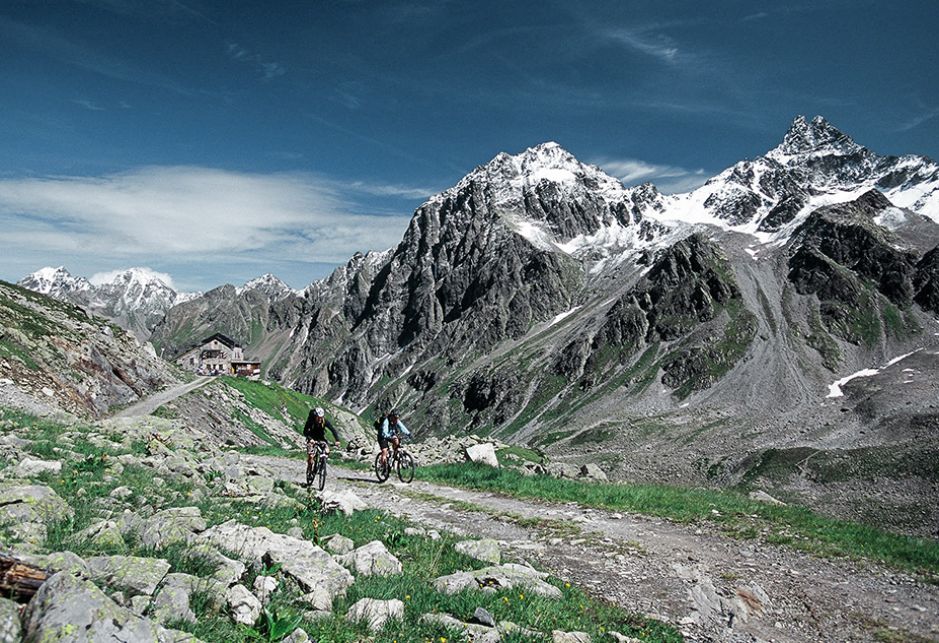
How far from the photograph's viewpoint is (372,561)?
10.3 metres

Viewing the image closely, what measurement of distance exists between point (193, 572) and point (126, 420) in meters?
24.0

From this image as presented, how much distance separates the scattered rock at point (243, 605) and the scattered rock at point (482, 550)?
6.25 m

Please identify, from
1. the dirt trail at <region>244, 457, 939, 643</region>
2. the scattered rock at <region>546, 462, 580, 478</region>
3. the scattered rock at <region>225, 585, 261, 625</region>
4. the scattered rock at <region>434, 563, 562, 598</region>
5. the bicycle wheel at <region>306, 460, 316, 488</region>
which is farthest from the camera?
the scattered rock at <region>546, 462, 580, 478</region>

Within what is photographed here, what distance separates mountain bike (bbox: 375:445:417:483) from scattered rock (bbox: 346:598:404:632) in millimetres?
18065

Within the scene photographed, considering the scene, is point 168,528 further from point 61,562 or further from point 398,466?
point 398,466

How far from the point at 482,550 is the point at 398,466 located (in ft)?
44.8

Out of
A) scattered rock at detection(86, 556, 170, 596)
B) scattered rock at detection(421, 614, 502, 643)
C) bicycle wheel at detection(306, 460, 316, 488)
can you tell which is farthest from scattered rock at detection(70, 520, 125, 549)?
bicycle wheel at detection(306, 460, 316, 488)

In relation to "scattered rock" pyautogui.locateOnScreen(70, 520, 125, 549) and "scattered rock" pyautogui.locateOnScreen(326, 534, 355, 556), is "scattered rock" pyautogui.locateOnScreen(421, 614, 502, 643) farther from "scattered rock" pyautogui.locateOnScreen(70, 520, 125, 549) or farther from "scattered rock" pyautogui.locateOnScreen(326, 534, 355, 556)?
"scattered rock" pyautogui.locateOnScreen(70, 520, 125, 549)

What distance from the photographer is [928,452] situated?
10506cm

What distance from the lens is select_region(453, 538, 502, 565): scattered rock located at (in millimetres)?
12462

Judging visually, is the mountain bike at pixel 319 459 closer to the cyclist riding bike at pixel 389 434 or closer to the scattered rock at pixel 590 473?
the cyclist riding bike at pixel 389 434

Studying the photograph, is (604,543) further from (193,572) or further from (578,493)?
(193,572)

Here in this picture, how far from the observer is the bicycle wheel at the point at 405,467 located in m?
26.0

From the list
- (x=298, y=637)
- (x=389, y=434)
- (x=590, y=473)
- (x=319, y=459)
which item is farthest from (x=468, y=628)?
(x=590, y=473)
